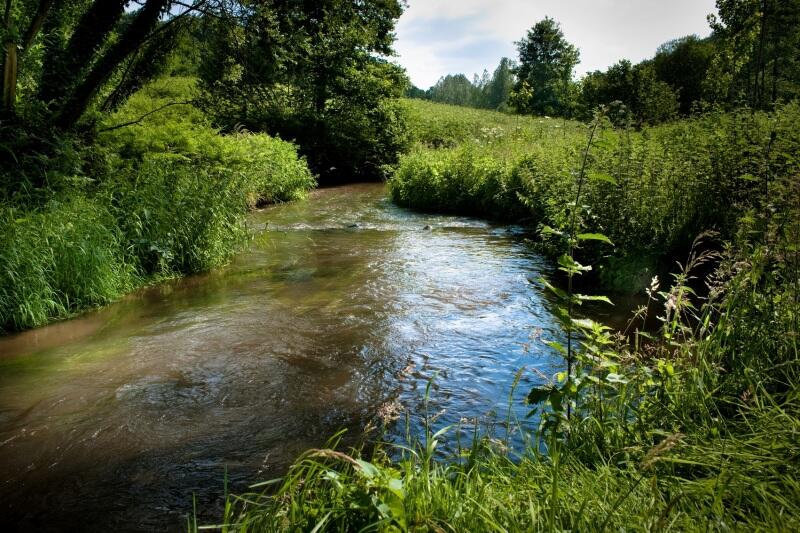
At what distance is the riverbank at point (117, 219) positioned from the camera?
20.8 feet

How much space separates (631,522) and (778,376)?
1.75 metres

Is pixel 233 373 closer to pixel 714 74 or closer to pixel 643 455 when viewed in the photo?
pixel 643 455

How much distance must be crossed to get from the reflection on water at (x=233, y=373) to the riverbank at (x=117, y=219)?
42cm

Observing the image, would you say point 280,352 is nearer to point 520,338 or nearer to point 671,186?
point 520,338

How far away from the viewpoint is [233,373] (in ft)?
16.8

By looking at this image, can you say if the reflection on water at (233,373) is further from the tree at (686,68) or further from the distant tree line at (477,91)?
the distant tree line at (477,91)

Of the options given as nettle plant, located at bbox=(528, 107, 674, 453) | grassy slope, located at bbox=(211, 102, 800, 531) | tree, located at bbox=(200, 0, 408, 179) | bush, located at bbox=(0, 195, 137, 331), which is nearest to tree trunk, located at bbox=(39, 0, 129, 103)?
bush, located at bbox=(0, 195, 137, 331)

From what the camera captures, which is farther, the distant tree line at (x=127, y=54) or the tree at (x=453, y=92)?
the tree at (x=453, y=92)

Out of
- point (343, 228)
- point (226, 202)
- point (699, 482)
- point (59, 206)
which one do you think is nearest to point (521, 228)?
point (343, 228)

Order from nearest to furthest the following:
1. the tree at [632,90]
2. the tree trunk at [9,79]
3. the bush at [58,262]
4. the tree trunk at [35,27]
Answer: the bush at [58,262] → the tree trunk at [9,79] → the tree trunk at [35,27] → the tree at [632,90]

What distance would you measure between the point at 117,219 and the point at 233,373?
4.41m

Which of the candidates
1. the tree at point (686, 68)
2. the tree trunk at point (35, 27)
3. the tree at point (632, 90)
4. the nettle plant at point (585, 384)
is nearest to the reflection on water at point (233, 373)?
the nettle plant at point (585, 384)

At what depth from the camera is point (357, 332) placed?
625cm

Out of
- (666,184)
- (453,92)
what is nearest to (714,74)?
(666,184)
